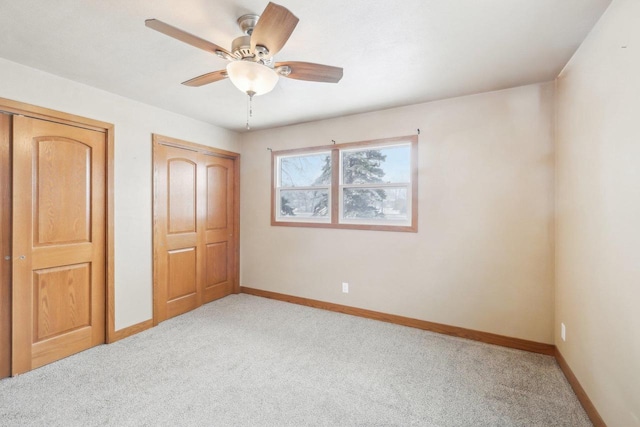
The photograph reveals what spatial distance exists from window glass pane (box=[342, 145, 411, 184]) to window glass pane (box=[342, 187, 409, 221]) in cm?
12

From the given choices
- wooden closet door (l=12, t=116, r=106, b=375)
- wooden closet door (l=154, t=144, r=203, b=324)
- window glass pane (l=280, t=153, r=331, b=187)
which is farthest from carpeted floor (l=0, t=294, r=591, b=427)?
window glass pane (l=280, t=153, r=331, b=187)

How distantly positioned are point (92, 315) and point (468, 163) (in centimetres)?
392

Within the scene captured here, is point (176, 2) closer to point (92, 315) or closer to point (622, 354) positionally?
point (92, 315)

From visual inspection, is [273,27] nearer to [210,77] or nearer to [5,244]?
[210,77]

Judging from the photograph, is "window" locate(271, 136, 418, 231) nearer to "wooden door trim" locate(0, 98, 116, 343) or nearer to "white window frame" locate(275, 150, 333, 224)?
"white window frame" locate(275, 150, 333, 224)

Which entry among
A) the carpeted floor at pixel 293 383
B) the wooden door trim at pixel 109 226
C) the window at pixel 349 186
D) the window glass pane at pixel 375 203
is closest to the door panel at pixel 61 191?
the wooden door trim at pixel 109 226

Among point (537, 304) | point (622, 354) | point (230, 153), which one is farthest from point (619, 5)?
point (230, 153)

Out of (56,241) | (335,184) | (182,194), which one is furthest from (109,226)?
(335,184)

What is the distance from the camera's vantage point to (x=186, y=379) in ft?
7.29

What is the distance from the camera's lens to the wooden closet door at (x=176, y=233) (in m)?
3.33

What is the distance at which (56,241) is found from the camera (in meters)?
2.53

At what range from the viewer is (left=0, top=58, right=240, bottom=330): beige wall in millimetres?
2684

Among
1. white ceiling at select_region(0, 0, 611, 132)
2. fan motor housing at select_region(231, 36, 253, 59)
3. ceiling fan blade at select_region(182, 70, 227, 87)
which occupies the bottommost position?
ceiling fan blade at select_region(182, 70, 227, 87)

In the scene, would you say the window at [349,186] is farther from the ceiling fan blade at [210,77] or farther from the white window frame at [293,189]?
the ceiling fan blade at [210,77]
